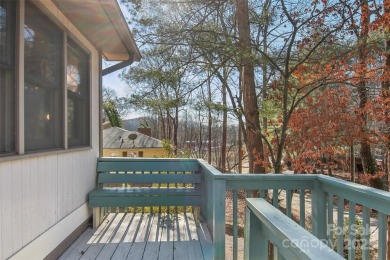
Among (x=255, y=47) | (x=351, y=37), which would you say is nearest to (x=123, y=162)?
(x=255, y=47)

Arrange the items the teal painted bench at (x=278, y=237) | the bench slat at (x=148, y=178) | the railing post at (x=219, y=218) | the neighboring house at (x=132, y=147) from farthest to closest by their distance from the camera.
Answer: the neighboring house at (x=132, y=147)
the bench slat at (x=148, y=178)
the railing post at (x=219, y=218)
the teal painted bench at (x=278, y=237)

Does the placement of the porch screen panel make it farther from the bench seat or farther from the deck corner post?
the deck corner post

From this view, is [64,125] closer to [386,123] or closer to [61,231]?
[61,231]

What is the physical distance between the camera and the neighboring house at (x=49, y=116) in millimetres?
2022

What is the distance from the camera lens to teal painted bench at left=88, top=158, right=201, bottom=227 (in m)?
3.66

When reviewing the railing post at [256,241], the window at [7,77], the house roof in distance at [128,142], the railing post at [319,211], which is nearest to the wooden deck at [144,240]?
the railing post at [319,211]

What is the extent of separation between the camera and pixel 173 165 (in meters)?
4.04

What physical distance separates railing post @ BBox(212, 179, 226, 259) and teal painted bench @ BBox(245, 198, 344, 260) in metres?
1.20

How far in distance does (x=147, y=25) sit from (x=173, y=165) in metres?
3.30

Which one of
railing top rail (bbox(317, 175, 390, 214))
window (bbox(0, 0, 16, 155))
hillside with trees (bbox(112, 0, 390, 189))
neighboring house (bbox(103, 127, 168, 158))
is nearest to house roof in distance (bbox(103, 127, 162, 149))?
neighboring house (bbox(103, 127, 168, 158))

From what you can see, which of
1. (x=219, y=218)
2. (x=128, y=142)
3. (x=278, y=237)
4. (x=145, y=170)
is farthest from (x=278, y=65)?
(x=128, y=142)

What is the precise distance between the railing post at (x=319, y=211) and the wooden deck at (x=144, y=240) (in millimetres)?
1013

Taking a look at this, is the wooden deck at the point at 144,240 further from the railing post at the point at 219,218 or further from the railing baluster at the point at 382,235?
the railing baluster at the point at 382,235

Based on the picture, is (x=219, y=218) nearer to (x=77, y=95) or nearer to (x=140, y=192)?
(x=140, y=192)
